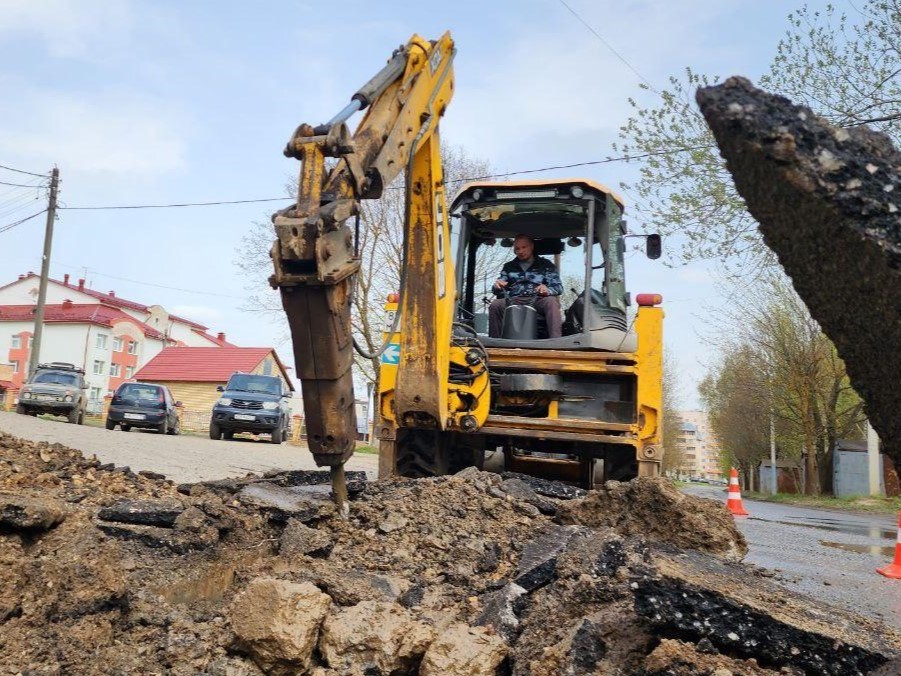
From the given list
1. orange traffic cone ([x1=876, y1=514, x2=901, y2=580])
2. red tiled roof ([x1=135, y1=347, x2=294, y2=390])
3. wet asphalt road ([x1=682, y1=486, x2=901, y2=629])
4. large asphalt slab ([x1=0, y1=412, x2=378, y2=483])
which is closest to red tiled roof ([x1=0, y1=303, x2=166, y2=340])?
red tiled roof ([x1=135, y1=347, x2=294, y2=390])

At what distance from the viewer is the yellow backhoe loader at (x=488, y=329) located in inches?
209

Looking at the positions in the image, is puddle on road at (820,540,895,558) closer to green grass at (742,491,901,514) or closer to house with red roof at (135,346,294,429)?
green grass at (742,491,901,514)

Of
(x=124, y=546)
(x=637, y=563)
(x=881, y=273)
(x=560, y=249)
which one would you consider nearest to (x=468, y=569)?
(x=637, y=563)

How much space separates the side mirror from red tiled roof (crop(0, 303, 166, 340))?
60.3 metres

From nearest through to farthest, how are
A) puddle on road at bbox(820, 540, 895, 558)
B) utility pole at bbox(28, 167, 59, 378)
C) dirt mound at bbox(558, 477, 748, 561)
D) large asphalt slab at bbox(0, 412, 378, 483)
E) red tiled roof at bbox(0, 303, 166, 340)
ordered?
dirt mound at bbox(558, 477, 748, 561) → puddle on road at bbox(820, 540, 895, 558) → large asphalt slab at bbox(0, 412, 378, 483) → utility pole at bbox(28, 167, 59, 378) → red tiled roof at bbox(0, 303, 166, 340)

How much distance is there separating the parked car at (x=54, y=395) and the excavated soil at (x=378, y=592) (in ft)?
65.6

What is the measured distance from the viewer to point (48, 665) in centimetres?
277

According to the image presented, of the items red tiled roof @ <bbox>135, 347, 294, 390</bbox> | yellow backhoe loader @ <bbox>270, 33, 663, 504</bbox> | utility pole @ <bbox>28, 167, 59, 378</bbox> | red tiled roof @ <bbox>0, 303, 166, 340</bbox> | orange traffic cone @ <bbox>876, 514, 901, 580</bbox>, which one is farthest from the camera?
red tiled roof @ <bbox>0, 303, 166, 340</bbox>

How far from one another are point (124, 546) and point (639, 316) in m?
4.74

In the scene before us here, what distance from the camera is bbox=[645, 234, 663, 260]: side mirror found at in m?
7.79

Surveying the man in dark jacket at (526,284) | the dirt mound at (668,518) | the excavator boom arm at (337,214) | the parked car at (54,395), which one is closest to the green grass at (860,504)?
the man in dark jacket at (526,284)

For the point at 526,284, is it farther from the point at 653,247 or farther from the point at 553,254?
the point at 653,247

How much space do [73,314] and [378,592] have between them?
65.1m

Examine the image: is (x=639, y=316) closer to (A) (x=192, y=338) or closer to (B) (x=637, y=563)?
(B) (x=637, y=563)
